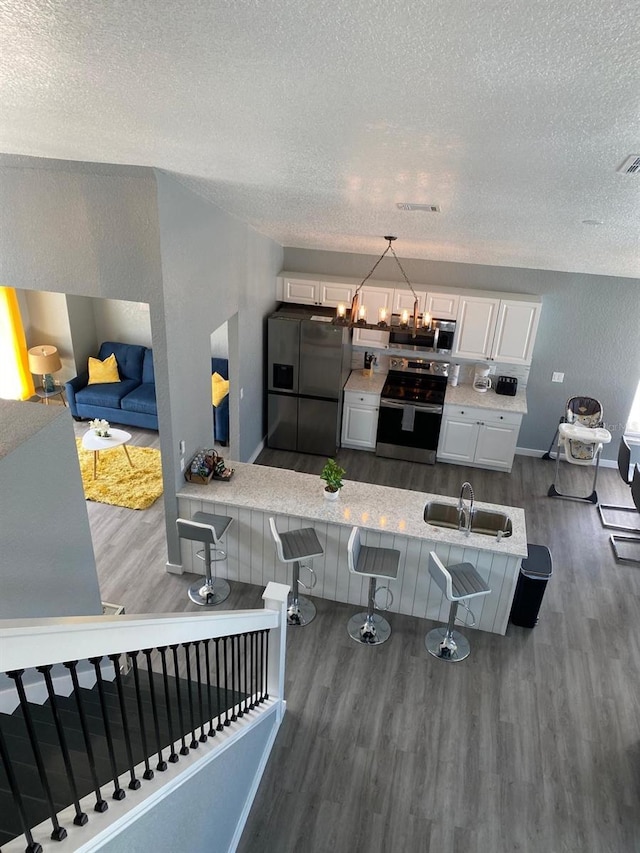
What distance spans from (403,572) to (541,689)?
134cm

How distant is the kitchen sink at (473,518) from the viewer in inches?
187

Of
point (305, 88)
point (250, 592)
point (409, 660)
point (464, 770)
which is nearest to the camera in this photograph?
point (305, 88)

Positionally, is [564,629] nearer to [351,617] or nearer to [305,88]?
[351,617]

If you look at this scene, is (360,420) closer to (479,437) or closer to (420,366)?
(420,366)

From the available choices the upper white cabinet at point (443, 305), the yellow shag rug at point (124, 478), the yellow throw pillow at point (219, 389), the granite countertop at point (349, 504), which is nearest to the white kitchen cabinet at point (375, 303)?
the upper white cabinet at point (443, 305)

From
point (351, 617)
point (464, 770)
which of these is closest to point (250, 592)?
point (351, 617)

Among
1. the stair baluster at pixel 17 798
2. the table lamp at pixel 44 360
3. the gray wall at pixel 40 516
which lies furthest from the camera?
the table lamp at pixel 44 360

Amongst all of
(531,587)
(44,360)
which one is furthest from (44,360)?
(531,587)

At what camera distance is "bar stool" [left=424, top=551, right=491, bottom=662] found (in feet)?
13.3

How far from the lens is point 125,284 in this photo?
4047 millimetres

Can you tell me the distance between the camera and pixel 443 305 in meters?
6.77

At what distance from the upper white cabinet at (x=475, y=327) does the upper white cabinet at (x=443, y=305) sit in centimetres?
7

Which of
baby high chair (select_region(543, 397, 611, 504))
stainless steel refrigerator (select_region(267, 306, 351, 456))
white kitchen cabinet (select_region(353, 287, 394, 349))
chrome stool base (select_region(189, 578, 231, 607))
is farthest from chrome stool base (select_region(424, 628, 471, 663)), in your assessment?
white kitchen cabinet (select_region(353, 287, 394, 349))

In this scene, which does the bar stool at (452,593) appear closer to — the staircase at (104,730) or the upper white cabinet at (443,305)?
the staircase at (104,730)
